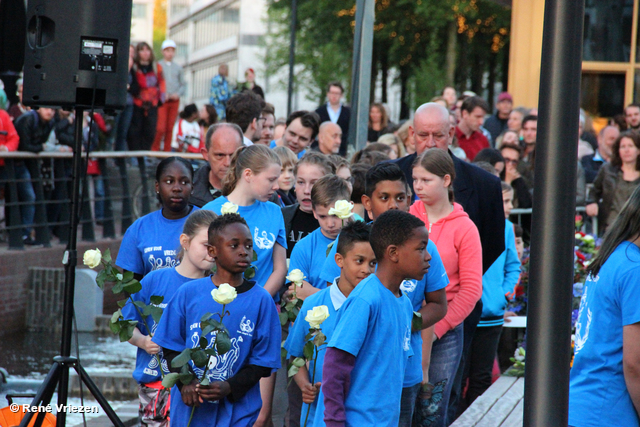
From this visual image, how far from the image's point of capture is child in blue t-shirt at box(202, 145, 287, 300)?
496 centimetres

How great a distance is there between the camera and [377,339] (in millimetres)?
3574

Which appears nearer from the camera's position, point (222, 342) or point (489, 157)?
point (222, 342)

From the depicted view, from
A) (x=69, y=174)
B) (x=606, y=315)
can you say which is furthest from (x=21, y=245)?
(x=606, y=315)

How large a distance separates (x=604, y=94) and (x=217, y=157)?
49.0 feet

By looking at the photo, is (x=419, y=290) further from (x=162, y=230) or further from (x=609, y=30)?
(x=609, y=30)

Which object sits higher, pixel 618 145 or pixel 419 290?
pixel 618 145

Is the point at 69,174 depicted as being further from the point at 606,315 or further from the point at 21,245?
the point at 606,315

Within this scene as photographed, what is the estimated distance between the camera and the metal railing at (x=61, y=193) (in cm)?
1013

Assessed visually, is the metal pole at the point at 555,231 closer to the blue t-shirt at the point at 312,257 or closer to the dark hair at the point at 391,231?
the dark hair at the point at 391,231

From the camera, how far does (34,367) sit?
818cm

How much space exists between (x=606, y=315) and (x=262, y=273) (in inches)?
87.4

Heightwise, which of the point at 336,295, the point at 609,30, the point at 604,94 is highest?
the point at 609,30

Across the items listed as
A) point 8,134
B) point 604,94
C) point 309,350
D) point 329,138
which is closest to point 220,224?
point 309,350

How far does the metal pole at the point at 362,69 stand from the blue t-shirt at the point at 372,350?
515 centimetres
